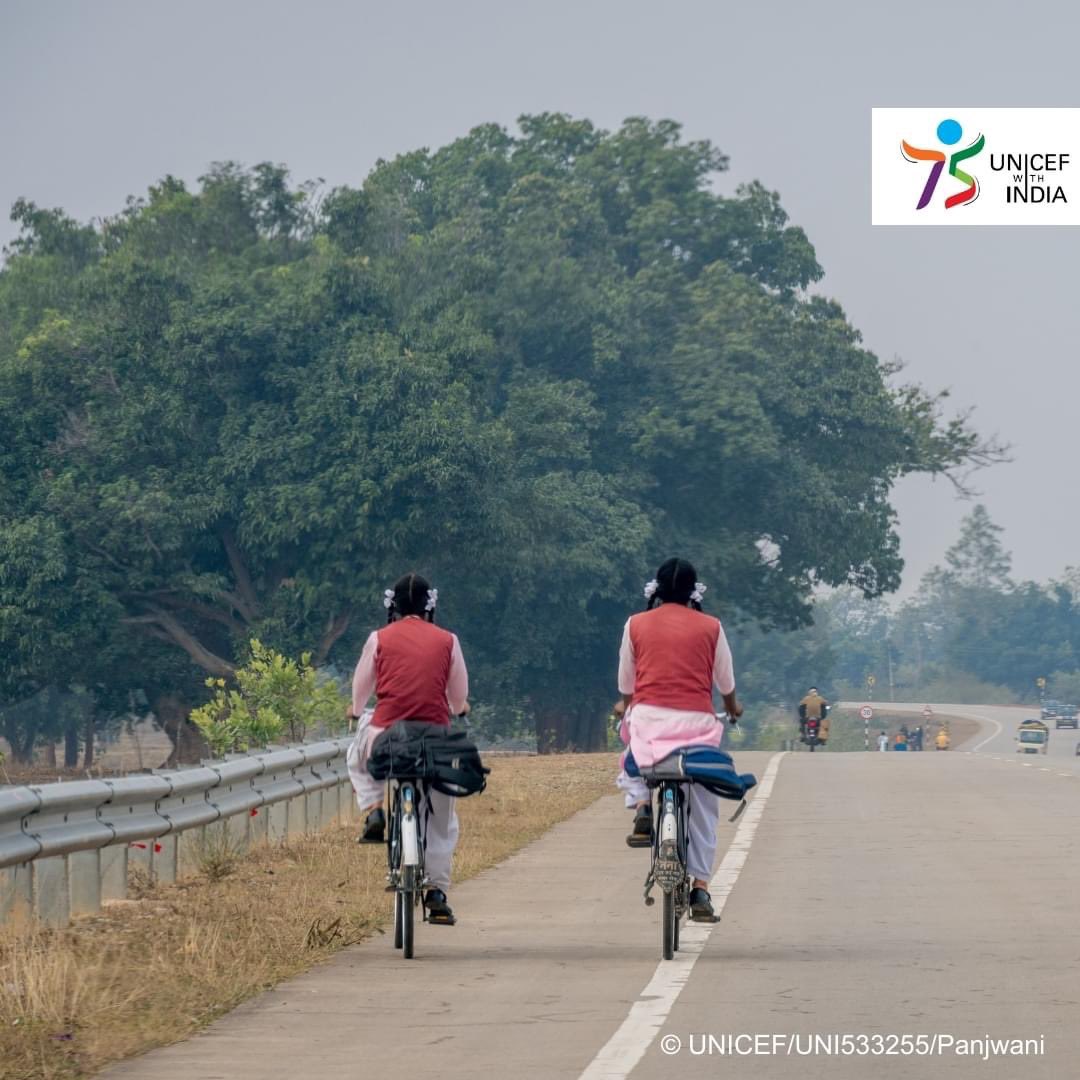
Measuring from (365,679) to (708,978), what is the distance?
105 inches

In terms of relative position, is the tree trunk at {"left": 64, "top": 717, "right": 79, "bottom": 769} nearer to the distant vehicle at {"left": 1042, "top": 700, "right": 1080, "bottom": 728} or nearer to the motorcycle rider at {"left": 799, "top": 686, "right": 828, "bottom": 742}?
the motorcycle rider at {"left": 799, "top": 686, "right": 828, "bottom": 742}

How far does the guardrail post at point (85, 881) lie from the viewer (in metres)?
12.8

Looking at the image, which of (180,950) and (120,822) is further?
(120,822)

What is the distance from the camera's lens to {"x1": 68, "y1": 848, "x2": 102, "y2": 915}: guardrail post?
42.1 ft

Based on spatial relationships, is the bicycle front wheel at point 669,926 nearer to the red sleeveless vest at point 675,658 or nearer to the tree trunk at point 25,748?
the red sleeveless vest at point 675,658

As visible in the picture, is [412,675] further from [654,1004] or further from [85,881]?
[654,1004]

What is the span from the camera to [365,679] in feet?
40.2

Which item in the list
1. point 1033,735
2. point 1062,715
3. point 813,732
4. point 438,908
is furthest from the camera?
point 1062,715

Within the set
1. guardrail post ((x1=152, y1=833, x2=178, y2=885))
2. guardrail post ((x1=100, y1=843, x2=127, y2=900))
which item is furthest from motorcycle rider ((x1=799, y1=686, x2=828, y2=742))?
guardrail post ((x1=100, y1=843, x2=127, y2=900))

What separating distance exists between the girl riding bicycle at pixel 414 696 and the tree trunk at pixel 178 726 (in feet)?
125

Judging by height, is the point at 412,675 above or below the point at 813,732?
above

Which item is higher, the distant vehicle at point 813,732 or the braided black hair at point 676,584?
the braided black hair at point 676,584

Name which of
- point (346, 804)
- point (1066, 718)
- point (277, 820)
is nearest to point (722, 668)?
point (277, 820)

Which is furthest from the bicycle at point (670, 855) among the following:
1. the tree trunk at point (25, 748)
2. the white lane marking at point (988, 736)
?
the white lane marking at point (988, 736)
